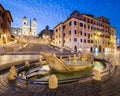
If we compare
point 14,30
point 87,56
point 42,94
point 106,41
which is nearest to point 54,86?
point 42,94

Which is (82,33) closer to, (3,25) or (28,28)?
(3,25)

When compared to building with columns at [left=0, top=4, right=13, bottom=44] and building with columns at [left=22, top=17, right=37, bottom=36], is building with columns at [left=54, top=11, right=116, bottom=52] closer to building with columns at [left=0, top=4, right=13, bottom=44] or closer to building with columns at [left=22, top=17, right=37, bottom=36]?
building with columns at [left=0, top=4, right=13, bottom=44]

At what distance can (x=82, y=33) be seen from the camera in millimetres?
47219

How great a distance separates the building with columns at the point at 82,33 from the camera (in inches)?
1759

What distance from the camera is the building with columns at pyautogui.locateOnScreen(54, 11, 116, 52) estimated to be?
1759 inches

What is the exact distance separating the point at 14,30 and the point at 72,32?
92686 mm

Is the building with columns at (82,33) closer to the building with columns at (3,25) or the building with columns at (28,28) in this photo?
the building with columns at (3,25)

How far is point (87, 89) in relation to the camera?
6977 millimetres

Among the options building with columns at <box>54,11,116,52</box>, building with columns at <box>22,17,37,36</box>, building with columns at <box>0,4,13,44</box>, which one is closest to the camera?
building with columns at <box>0,4,13,44</box>

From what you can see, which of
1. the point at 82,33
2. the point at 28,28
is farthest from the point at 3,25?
the point at 28,28

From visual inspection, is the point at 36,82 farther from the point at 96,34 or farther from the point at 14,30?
the point at 14,30

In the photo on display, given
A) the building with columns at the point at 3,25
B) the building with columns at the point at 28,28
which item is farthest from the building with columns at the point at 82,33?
the building with columns at the point at 28,28

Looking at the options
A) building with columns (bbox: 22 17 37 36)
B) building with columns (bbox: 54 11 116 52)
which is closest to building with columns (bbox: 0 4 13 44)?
building with columns (bbox: 54 11 116 52)

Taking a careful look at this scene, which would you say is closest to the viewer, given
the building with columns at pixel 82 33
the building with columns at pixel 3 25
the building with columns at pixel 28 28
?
the building with columns at pixel 3 25
